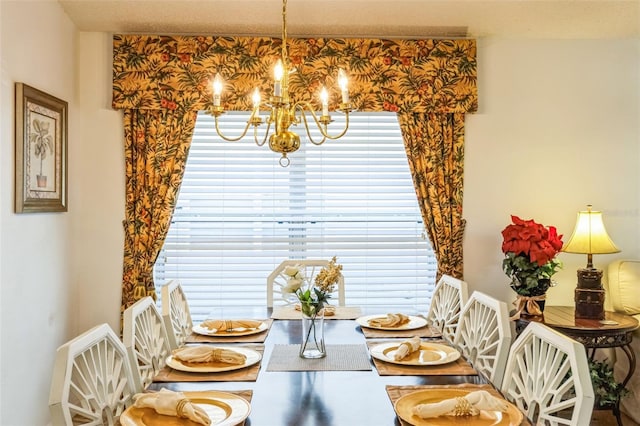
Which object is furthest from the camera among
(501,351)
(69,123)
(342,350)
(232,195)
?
(232,195)

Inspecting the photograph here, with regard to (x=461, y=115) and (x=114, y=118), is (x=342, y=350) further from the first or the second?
(x=114, y=118)

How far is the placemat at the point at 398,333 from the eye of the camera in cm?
243

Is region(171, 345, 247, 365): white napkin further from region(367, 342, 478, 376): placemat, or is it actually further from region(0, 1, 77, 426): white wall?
region(0, 1, 77, 426): white wall

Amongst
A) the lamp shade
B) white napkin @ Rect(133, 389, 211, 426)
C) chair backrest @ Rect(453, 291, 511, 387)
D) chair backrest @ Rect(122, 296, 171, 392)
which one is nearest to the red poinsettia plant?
the lamp shade

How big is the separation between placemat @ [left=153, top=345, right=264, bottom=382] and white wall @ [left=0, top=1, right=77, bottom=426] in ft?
4.19

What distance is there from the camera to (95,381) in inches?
63.8

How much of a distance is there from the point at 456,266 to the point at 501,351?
165cm

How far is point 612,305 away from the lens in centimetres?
365

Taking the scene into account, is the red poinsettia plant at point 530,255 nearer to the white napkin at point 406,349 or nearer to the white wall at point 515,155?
the white wall at point 515,155

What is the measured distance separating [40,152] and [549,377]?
2.74m

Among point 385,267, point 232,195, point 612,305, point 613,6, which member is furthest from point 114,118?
point 612,305

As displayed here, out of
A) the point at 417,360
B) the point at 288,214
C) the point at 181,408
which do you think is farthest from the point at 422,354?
→ the point at 288,214

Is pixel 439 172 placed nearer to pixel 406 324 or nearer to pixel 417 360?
pixel 406 324

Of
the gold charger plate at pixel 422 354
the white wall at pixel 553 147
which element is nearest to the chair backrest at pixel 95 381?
the gold charger plate at pixel 422 354
